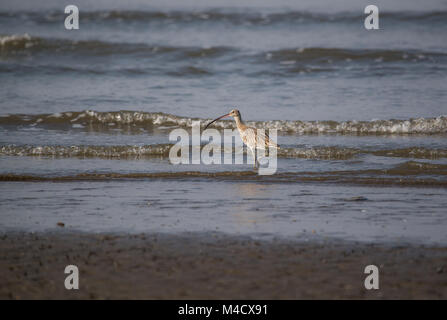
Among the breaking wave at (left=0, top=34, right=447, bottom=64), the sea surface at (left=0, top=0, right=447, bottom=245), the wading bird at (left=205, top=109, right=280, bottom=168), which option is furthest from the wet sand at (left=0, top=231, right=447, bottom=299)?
the breaking wave at (left=0, top=34, right=447, bottom=64)

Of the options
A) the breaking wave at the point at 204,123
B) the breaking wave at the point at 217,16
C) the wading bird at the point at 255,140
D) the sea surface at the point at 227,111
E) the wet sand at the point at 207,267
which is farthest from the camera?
the breaking wave at the point at 217,16

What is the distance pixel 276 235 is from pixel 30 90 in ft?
35.6

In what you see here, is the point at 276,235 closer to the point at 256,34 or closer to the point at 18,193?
the point at 18,193

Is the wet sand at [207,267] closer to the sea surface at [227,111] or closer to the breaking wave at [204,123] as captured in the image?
the sea surface at [227,111]

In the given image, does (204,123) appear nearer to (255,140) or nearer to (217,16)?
(255,140)

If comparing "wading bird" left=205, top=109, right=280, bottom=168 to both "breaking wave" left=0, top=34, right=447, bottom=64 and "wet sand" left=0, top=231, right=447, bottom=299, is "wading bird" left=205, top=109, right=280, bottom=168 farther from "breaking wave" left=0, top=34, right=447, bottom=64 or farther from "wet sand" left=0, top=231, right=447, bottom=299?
"breaking wave" left=0, top=34, right=447, bottom=64

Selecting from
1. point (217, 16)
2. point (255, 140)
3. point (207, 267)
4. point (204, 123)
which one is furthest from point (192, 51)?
point (207, 267)

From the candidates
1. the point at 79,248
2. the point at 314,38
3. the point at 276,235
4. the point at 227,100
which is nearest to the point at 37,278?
the point at 79,248

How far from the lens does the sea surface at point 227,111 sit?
7.19 metres

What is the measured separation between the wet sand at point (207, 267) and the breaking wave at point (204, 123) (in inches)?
263

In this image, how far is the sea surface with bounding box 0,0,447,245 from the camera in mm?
7188

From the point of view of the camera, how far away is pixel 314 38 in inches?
819

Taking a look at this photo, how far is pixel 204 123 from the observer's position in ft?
42.9

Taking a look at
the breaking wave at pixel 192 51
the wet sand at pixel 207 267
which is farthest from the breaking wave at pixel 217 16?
the wet sand at pixel 207 267
